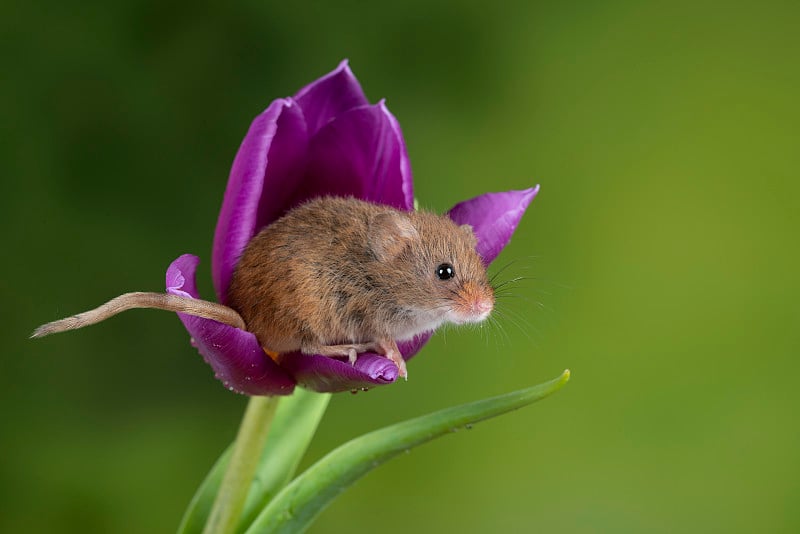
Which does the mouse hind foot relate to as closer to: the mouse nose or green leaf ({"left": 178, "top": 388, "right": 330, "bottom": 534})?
the mouse nose

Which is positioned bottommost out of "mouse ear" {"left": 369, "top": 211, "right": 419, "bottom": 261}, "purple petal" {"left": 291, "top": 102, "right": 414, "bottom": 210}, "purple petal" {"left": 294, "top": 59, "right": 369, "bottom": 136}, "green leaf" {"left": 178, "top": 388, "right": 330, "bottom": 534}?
"green leaf" {"left": 178, "top": 388, "right": 330, "bottom": 534}

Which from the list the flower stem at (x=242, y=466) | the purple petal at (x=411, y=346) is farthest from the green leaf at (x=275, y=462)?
the purple petal at (x=411, y=346)

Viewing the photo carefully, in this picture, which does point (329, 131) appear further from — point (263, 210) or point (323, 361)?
point (323, 361)

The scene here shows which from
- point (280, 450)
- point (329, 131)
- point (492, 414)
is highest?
point (329, 131)

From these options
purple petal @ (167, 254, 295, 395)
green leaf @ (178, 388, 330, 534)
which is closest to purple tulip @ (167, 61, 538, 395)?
purple petal @ (167, 254, 295, 395)

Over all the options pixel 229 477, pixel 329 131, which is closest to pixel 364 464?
pixel 229 477

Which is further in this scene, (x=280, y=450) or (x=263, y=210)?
(x=280, y=450)
